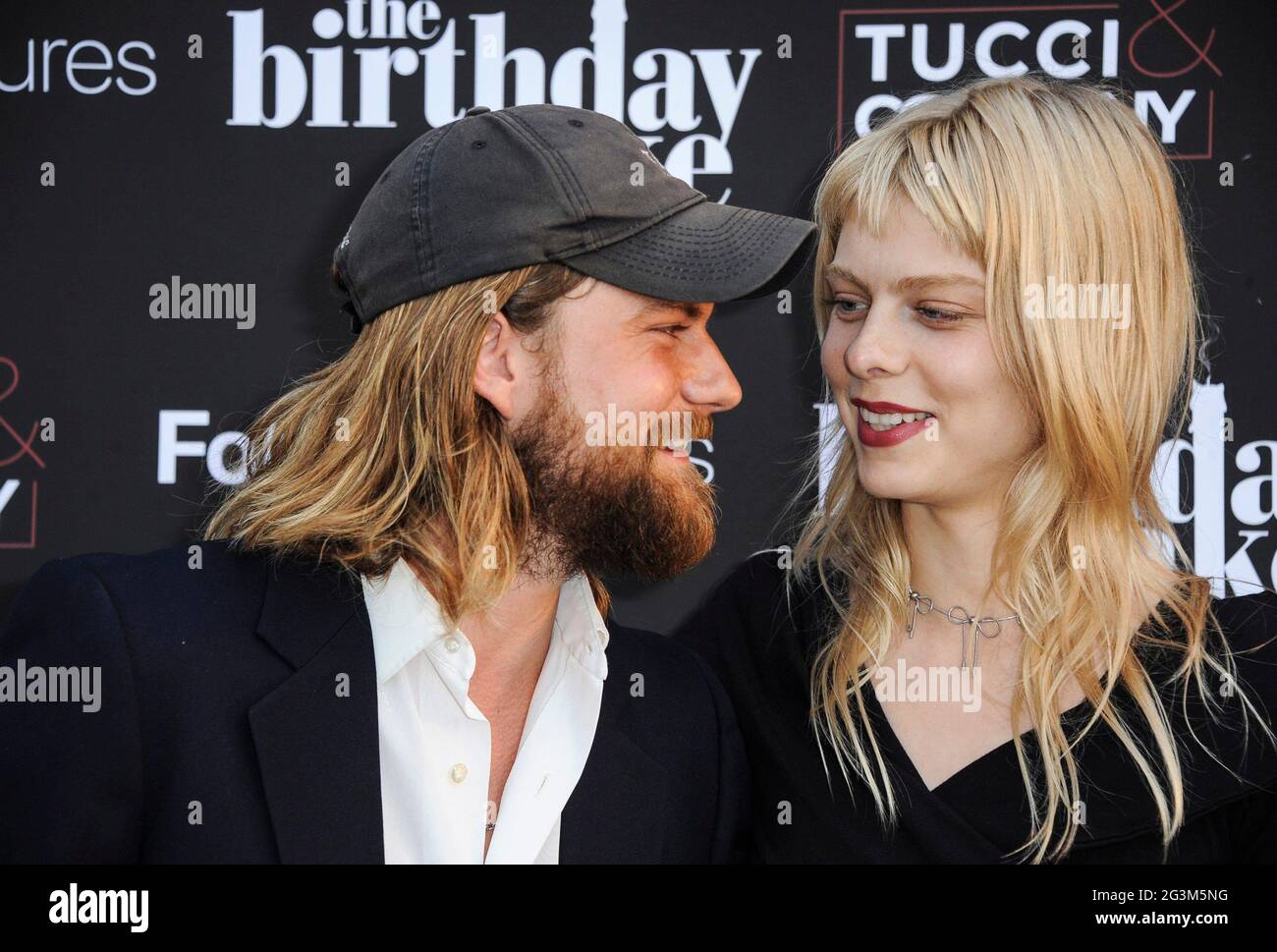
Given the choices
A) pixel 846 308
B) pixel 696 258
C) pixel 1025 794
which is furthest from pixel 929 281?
pixel 1025 794

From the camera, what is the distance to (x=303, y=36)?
117 inches

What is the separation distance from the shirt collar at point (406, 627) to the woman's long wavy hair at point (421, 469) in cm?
2

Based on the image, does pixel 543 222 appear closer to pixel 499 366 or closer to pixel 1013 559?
pixel 499 366

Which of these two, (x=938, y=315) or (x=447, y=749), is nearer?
(x=447, y=749)

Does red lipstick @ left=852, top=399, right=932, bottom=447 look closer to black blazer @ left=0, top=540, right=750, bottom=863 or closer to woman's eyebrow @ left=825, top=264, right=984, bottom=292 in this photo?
woman's eyebrow @ left=825, top=264, right=984, bottom=292

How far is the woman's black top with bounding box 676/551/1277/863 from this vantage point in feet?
5.87

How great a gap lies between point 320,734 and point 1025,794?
3.34ft

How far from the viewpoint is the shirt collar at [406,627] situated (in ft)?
5.70

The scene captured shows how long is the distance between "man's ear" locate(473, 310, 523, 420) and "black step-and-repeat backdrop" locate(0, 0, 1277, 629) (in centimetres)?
113

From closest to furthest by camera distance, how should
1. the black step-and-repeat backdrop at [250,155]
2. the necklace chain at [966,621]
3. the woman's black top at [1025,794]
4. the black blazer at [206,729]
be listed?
the black blazer at [206,729] → the woman's black top at [1025,794] → the necklace chain at [966,621] → the black step-and-repeat backdrop at [250,155]

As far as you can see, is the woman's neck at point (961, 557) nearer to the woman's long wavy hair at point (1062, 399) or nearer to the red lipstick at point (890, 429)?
the woman's long wavy hair at point (1062, 399)

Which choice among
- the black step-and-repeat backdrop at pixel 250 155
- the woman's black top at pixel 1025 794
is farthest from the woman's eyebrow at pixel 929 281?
the black step-and-repeat backdrop at pixel 250 155

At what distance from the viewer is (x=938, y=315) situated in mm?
1936
